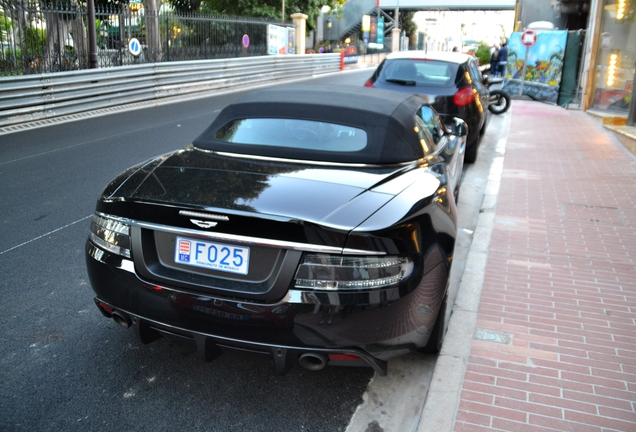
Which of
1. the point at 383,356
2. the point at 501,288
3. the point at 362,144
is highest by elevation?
the point at 362,144

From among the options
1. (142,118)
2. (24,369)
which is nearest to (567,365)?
(24,369)

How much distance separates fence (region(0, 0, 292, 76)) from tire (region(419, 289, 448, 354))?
14.0m

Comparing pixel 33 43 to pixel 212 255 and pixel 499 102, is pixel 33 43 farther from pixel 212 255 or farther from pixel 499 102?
pixel 212 255

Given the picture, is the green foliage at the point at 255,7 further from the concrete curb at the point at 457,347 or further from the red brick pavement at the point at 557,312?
the concrete curb at the point at 457,347

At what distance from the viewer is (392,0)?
60.9 metres

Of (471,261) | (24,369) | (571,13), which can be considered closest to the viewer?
(24,369)

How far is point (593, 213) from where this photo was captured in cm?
723

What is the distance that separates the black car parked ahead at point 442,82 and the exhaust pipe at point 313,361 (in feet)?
22.1

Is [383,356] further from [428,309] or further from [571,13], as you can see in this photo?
[571,13]

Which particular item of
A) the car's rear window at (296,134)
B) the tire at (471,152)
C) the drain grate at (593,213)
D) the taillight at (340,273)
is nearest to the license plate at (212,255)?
the taillight at (340,273)

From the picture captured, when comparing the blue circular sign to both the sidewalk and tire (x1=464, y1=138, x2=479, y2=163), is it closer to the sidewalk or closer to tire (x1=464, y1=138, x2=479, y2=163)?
tire (x1=464, y1=138, x2=479, y2=163)

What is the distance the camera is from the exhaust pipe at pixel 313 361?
3.03m

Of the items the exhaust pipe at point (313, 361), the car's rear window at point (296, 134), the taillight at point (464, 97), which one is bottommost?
the exhaust pipe at point (313, 361)

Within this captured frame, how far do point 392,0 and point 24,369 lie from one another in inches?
2438
